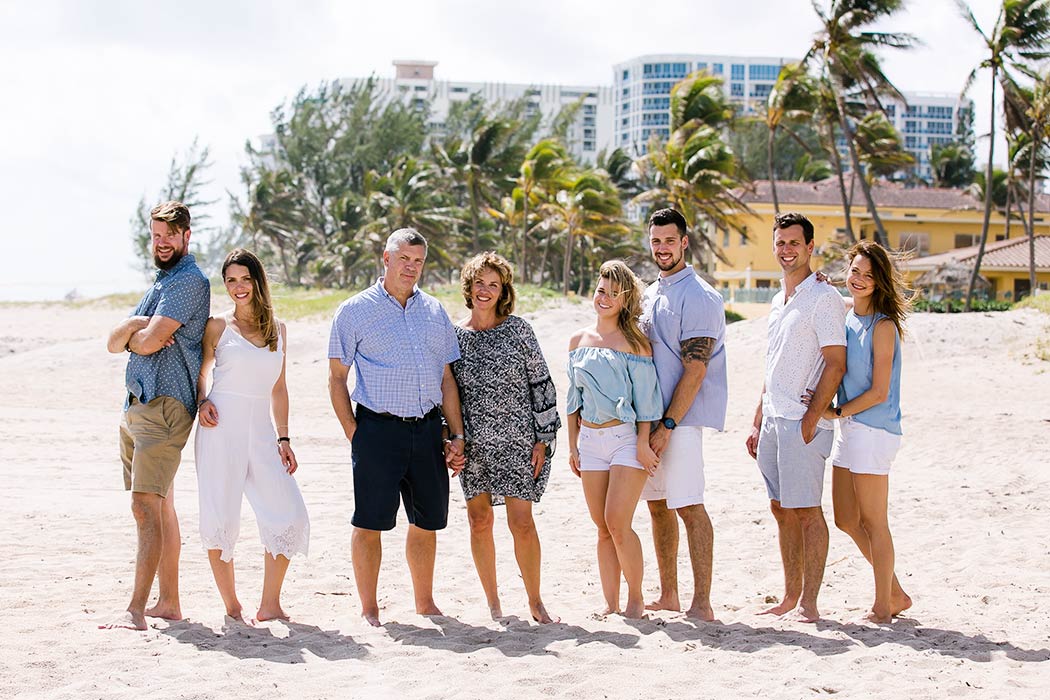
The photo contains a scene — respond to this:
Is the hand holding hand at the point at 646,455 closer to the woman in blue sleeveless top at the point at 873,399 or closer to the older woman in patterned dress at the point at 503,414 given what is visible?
the older woman in patterned dress at the point at 503,414

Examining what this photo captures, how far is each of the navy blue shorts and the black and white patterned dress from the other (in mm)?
171

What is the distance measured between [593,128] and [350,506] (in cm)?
13202

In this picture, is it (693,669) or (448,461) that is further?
(448,461)

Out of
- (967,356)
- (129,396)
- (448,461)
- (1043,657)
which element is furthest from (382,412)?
(967,356)

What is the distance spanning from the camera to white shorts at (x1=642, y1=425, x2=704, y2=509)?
544 cm

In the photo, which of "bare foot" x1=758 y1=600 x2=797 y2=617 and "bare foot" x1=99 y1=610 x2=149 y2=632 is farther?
"bare foot" x1=758 y1=600 x2=797 y2=617

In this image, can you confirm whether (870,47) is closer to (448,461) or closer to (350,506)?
(350,506)

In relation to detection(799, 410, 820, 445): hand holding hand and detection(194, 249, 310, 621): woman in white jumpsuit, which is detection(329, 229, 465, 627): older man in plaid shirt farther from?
detection(799, 410, 820, 445): hand holding hand

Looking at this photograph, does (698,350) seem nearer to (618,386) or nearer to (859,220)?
(618,386)

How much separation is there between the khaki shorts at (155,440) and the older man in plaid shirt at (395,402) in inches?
29.4

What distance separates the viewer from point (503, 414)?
5.40m

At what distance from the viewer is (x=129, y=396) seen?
5.25m

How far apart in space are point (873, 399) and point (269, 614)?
3063 millimetres

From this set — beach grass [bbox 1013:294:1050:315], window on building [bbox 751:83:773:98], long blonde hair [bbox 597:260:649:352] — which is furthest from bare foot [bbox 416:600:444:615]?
window on building [bbox 751:83:773:98]
